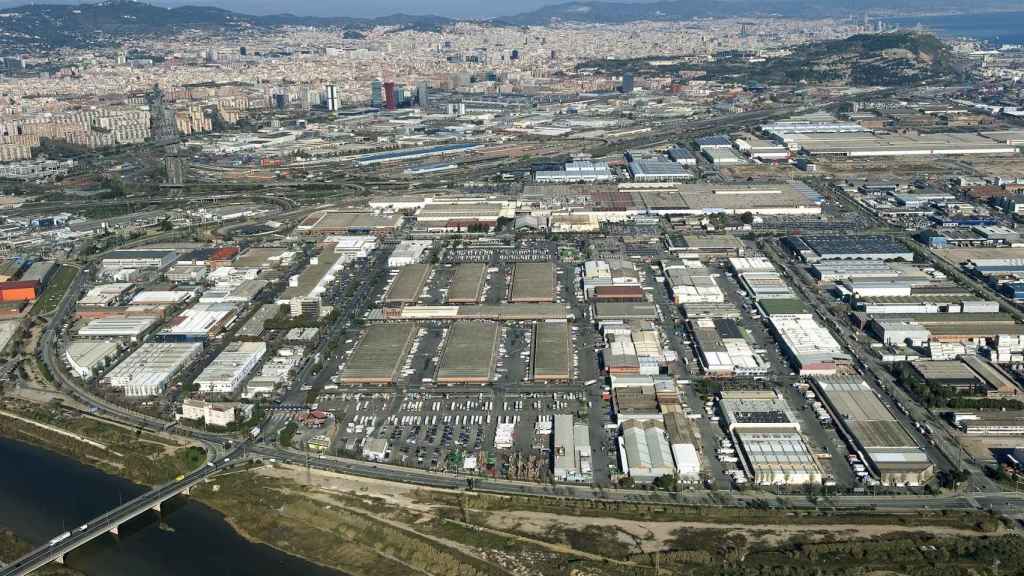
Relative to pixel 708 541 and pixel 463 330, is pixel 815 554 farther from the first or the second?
pixel 463 330

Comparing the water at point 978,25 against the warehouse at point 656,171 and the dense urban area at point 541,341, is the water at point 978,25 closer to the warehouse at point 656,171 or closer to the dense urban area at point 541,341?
the dense urban area at point 541,341

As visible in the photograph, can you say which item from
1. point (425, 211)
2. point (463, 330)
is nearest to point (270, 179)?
point (425, 211)

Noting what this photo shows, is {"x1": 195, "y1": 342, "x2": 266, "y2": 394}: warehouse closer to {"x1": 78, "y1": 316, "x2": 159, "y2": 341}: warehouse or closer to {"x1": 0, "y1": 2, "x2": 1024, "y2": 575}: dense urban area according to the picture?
{"x1": 0, "y1": 2, "x2": 1024, "y2": 575}: dense urban area

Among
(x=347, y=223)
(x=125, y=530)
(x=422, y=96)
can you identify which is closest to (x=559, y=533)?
(x=125, y=530)

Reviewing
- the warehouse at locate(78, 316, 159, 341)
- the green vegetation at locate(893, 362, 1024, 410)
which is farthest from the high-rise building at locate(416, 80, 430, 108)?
the green vegetation at locate(893, 362, 1024, 410)

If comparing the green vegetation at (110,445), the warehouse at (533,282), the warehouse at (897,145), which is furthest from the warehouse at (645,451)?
the warehouse at (897,145)

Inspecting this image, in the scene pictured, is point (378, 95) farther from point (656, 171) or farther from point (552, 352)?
point (552, 352)
